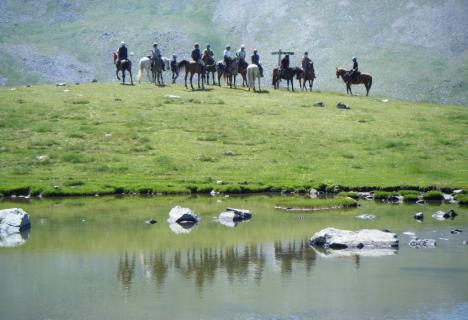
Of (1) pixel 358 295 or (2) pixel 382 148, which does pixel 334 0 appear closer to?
(2) pixel 382 148

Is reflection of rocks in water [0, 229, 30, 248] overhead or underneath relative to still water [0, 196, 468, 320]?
underneath

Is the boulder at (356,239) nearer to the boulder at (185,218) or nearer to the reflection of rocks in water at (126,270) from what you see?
the reflection of rocks in water at (126,270)

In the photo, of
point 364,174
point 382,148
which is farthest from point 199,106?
point 364,174

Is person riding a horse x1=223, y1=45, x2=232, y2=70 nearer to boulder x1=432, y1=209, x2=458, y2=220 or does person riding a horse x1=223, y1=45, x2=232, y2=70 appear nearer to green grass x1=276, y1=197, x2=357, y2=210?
green grass x1=276, y1=197, x2=357, y2=210

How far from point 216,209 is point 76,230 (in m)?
7.99

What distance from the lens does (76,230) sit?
3519 cm

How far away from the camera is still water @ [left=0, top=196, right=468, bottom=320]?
2253 centimetres

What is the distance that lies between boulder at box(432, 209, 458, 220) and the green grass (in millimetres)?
4990

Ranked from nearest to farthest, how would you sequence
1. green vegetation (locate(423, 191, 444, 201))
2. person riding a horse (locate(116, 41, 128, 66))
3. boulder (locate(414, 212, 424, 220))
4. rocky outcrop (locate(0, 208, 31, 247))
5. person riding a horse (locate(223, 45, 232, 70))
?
1. rocky outcrop (locate(0, 208, 31, 247))
2. boulder (locate(414, 212, 424, 220))
3. green vegetation (locate(423, 191, 444, 201))
4. person riding a horse (locate(116, 41, 128, 66))
5. person riding a horse (locate(223, 45, 232, 70))

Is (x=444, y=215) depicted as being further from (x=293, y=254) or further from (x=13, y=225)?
(x=13, y=225)

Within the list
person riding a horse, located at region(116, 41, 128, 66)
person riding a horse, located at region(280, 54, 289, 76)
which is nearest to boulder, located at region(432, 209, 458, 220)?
person riding a horse, located at region(116, 41, 128, 66)

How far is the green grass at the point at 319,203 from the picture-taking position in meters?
41.3

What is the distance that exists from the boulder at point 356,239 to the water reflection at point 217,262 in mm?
662

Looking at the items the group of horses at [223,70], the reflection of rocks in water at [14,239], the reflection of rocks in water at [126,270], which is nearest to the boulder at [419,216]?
the reflection of rocks in water at [126,270]
